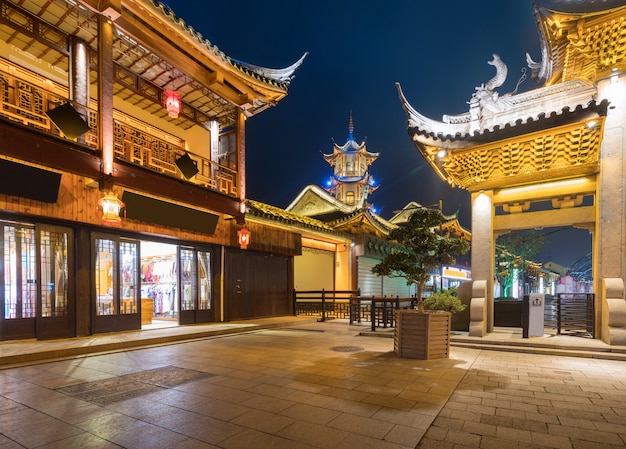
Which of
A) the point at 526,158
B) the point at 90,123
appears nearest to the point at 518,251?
the point at 526,158

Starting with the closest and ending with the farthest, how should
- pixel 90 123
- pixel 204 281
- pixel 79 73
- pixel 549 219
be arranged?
pixel 549 219 → pixel 79 73 → pixel 90 123 → pixel 204 281

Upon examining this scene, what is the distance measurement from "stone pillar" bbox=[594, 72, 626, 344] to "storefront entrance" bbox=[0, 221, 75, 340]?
1218 centimetres

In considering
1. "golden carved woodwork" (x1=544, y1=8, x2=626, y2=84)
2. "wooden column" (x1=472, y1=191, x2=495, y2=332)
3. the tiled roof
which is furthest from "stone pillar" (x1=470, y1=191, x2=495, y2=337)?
the tiled roof

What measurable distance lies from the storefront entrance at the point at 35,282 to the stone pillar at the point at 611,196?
1218 centimetres

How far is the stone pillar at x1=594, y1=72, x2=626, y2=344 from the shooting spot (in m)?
7.92

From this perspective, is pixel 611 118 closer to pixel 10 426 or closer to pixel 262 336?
pixel 262 336

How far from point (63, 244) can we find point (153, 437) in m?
6.82

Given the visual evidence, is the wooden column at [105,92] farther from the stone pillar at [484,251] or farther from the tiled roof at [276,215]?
the stone pillar at [484,251]

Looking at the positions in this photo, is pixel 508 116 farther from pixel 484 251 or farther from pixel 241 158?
pixel 241 158

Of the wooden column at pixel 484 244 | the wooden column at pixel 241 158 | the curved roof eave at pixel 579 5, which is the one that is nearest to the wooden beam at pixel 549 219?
the wooden column at pixel 484 244

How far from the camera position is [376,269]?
759cm

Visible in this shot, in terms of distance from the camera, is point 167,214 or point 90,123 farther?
point 167,214

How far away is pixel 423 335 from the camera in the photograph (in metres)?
6.86

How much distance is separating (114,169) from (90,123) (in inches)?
82.8
